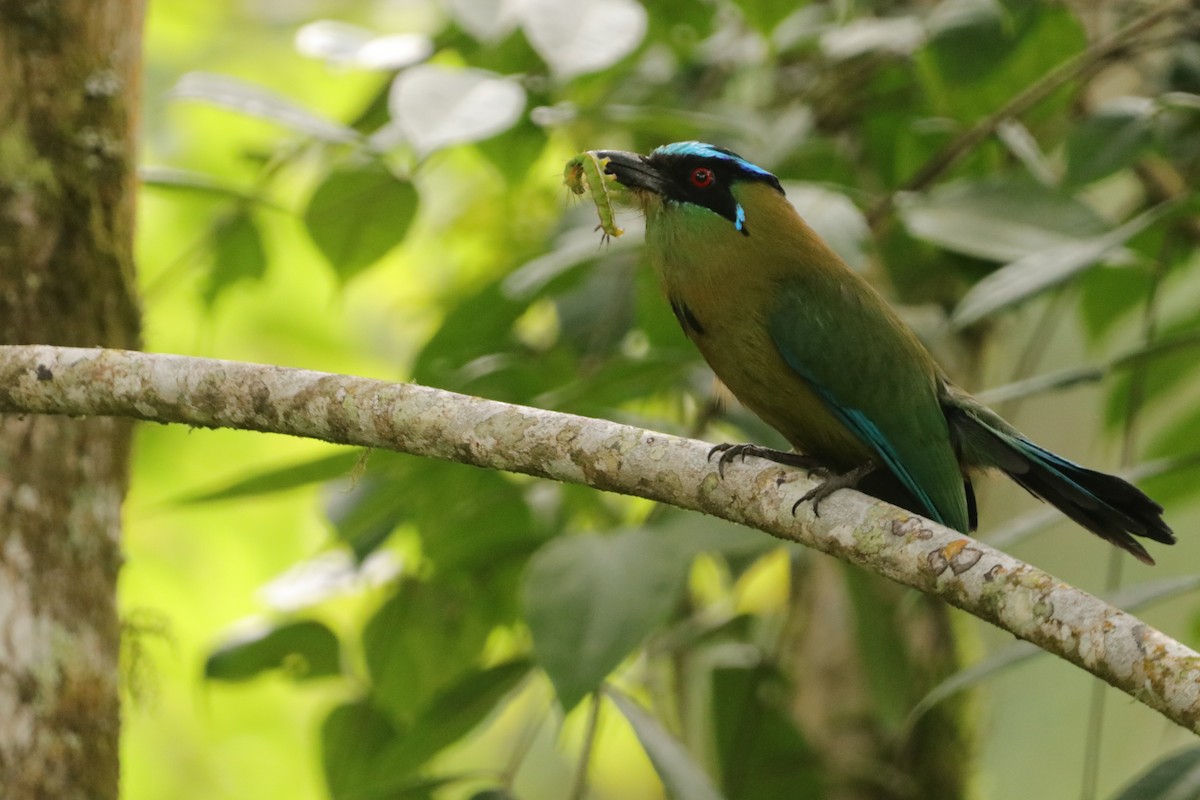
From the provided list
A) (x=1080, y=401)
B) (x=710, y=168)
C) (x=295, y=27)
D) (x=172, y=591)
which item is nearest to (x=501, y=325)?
(x=710, y=168)

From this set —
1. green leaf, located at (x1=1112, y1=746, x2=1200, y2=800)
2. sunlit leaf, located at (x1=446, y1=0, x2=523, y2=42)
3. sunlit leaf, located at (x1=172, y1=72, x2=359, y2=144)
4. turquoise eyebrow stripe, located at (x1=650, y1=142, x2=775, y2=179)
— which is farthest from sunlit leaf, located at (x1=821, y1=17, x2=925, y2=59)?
green leaf, located at (x1=1112, y1=746, x2=1200, y2=800)

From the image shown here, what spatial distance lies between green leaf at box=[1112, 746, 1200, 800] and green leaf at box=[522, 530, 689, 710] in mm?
742

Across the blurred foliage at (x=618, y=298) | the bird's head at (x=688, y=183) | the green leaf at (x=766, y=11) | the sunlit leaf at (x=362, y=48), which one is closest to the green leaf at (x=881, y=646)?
the blurred foliage at (x=618, y=298)

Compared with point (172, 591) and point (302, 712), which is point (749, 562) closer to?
point (172, 591)

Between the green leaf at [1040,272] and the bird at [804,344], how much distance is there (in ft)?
0.48

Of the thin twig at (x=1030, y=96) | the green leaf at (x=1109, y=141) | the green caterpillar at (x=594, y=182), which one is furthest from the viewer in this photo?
the thin twig at (x=1030, y=96)

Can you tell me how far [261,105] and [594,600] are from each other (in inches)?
46.9

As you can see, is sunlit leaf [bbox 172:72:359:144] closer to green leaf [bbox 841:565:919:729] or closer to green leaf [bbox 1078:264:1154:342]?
green leaf [bbox 841:565:919:729]

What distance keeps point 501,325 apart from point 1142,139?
4.29ft

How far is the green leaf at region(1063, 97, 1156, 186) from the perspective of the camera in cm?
260

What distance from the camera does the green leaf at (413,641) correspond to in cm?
288

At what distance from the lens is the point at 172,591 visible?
433 cm

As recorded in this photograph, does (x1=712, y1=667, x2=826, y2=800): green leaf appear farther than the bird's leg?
Yes

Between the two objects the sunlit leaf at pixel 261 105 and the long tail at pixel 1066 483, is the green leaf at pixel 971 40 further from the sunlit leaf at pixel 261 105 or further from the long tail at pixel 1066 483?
the sunlit leaf at pixel 261 105
